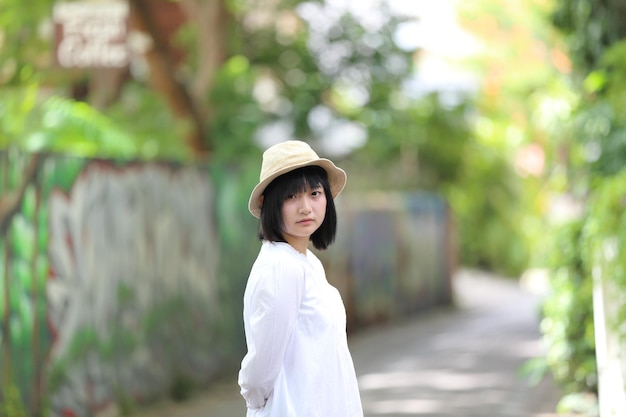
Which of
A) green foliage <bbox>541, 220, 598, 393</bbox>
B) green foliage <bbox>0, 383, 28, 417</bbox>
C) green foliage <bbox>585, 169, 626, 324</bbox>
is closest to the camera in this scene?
green foliage <bbox>585, 169, 626, 324</bbox>

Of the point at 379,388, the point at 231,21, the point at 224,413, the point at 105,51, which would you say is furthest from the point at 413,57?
the point at 224,413

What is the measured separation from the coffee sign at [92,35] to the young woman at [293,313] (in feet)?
29.1

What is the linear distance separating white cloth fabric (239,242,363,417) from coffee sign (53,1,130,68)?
9.04 meters

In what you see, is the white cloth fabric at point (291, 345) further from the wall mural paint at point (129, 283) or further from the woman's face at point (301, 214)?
the wall mural paint at point (129, 283)

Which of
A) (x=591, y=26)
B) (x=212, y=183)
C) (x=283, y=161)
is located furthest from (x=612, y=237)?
(x=212, y=183)

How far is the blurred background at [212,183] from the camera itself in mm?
8664

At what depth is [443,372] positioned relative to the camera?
1297cm

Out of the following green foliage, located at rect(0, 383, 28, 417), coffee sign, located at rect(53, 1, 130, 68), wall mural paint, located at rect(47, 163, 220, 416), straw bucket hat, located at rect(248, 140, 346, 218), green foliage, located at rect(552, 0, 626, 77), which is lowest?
green foliage, located at rect(0, 383, 28, 417)

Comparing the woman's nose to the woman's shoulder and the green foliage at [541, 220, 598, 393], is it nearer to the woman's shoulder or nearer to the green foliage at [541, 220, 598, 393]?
the woman's shoulder

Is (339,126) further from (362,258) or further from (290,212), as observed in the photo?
(290,212)

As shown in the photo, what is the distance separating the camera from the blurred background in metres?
8.66

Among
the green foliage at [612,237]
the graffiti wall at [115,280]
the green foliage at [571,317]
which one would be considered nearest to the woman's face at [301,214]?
the green foliage at [612,237]

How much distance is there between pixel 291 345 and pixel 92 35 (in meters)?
9.92

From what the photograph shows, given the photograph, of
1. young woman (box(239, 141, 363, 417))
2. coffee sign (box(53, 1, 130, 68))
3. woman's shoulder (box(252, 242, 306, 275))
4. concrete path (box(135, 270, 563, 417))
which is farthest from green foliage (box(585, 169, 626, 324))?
coffee sign (box(53, 1, 130, 68))
